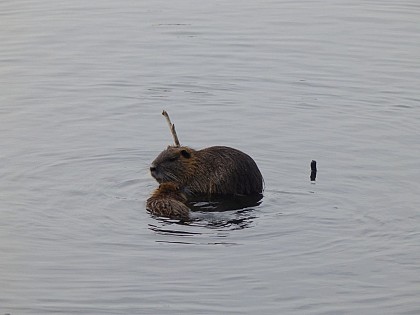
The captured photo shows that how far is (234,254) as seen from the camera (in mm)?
8227

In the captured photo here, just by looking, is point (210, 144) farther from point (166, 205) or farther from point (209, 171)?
point (166, 205)

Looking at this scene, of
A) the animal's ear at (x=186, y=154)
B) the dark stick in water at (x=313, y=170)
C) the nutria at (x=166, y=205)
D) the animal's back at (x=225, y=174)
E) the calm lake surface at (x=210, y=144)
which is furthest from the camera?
the animal's ear at (x=186, y=154)

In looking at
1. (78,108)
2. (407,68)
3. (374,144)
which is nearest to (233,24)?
(407,68)

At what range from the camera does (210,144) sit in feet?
36.4

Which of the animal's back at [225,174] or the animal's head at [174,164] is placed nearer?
the animal's back at [225,174]

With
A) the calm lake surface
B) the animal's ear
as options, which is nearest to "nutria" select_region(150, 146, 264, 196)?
the animal's ear

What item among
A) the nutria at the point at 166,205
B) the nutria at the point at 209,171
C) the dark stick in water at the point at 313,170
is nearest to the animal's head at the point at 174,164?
the nutria at the point at 209,171

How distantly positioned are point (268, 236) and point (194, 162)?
183 cm

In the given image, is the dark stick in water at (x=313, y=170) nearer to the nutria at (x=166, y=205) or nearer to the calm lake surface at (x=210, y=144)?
the calm lake surface at (x=210, y=144)

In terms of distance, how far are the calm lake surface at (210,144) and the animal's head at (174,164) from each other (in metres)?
0.17

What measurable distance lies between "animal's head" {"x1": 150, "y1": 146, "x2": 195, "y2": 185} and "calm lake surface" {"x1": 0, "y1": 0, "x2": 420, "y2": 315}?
0.17m

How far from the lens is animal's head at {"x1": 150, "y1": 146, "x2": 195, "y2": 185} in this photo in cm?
1016

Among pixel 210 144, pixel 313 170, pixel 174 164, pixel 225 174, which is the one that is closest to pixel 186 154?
pixel 174 164

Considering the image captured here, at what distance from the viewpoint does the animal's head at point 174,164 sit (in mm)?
10164
